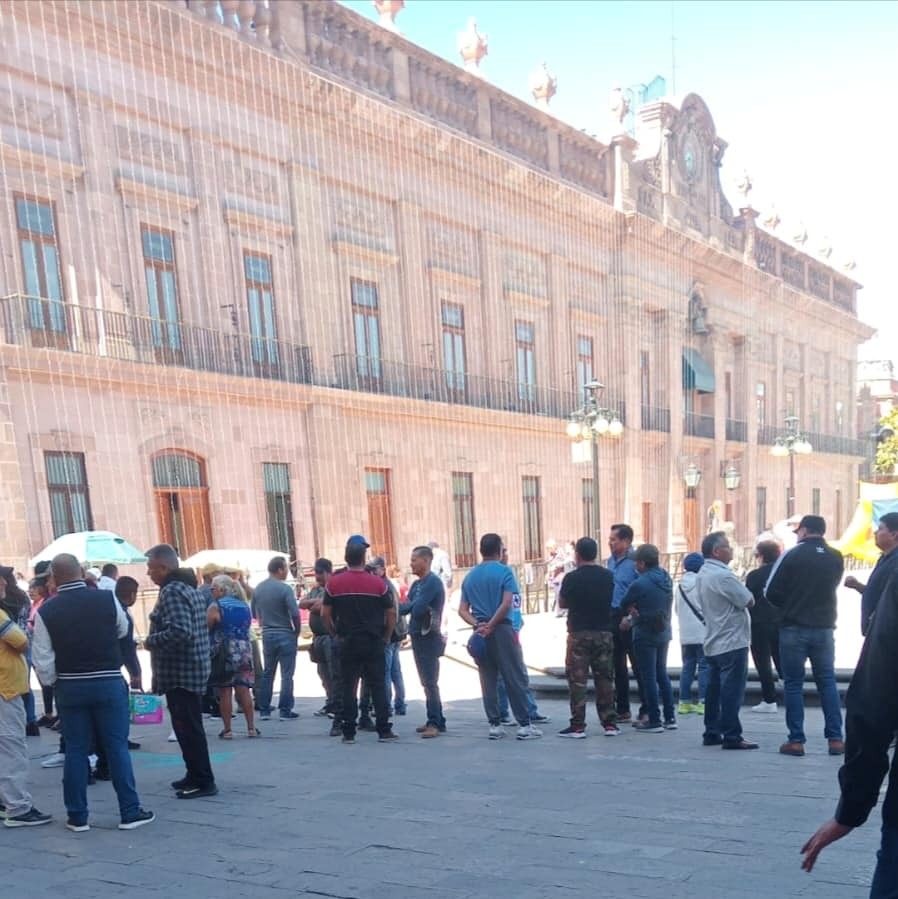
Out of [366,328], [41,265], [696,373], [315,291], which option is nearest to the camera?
[41,265]

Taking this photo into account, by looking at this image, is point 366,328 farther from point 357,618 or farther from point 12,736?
point 12,736

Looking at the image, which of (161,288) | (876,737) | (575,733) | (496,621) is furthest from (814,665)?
(161,288)

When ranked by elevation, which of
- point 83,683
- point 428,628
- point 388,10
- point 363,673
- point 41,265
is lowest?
point 363,673

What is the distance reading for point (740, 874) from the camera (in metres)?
4.19

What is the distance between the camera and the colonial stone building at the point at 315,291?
50.4 feet

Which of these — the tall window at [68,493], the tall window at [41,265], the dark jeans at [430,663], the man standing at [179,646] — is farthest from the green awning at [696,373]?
the man standing at [179,646]

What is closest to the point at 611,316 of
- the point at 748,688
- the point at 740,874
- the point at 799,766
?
the point at 748,688

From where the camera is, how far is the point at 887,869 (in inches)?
90.4

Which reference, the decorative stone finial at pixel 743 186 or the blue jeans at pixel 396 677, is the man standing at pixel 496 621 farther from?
the decorative stone finial at pixel 743 186

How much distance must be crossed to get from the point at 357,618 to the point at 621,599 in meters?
2.22

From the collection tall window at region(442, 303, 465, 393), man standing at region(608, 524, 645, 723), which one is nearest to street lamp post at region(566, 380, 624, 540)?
tall window at region(442, 303, 465, 393)

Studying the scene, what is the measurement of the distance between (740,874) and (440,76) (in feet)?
68.6

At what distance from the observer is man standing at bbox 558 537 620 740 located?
7406 millimetres

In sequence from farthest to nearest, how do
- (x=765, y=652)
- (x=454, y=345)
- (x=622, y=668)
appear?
(x=454, y=345)
(x=765, y=652)
(x=622, y=668)
